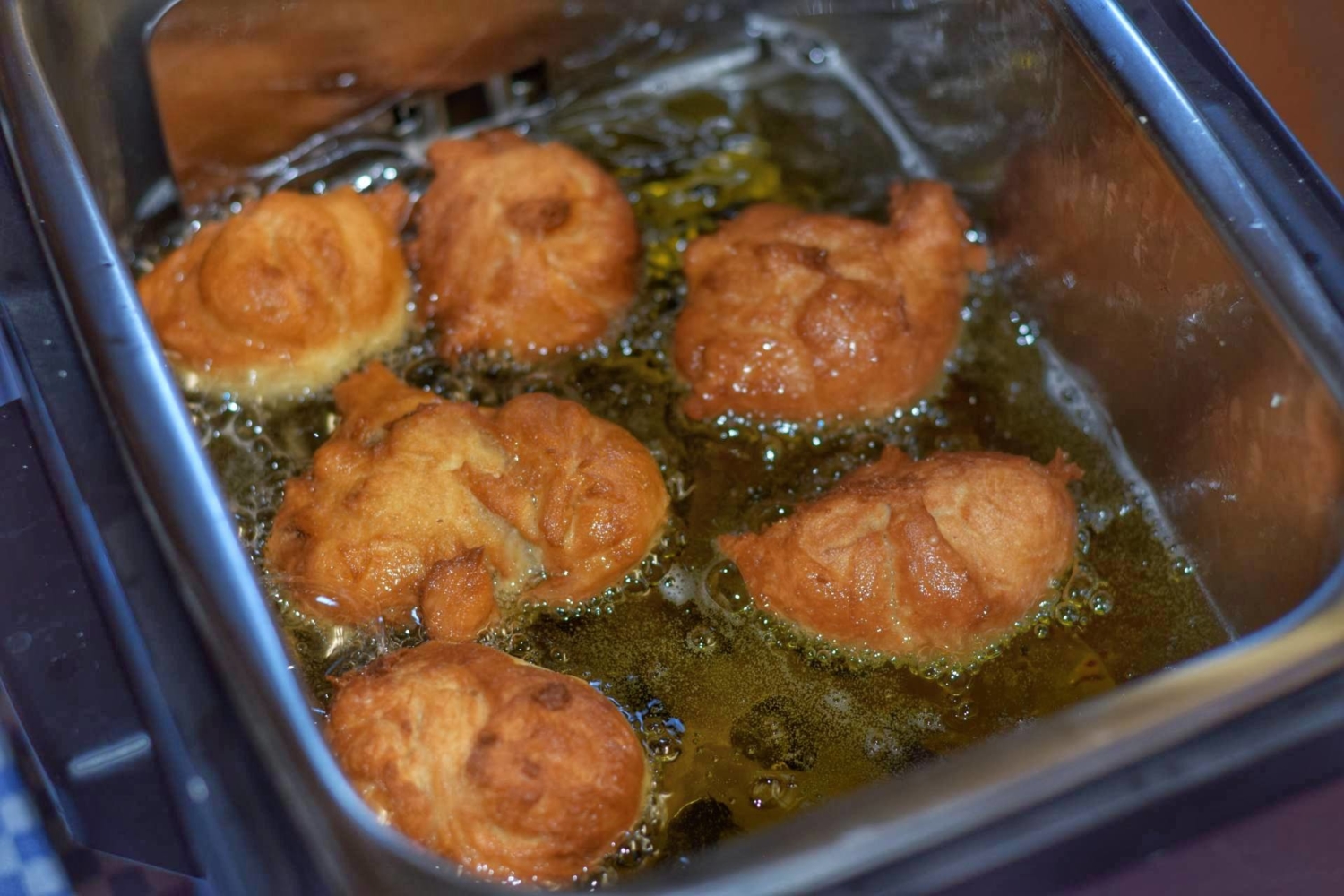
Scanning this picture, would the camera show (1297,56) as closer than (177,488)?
No

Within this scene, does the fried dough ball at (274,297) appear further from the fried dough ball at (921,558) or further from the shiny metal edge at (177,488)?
the fried dough ball at (921,558)

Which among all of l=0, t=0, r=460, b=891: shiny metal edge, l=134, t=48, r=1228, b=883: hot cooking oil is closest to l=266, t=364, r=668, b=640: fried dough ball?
l=134, t=48, r=1228, b=883: hot cooking oil

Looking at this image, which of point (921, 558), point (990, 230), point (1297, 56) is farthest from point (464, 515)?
point (1297, 56)

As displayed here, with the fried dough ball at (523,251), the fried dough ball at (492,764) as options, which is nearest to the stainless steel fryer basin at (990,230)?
the fried dough ball at (492,764)

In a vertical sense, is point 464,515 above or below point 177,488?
below

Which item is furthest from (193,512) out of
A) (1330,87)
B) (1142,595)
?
(1330,87)

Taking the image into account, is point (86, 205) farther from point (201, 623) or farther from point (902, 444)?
point (902, 444)

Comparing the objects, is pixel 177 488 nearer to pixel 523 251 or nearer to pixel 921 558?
pixel 523 251
